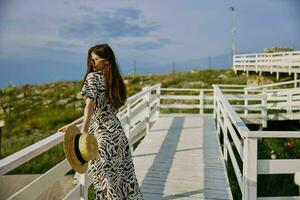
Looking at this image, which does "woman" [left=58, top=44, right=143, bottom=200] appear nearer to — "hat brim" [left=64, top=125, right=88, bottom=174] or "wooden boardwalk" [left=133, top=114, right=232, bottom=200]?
"hat brim" [left=64, top=125, right=88, bottom=174]

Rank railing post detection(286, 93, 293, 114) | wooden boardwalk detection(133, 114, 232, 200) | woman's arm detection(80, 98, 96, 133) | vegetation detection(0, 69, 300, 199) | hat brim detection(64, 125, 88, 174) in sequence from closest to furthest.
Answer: hat brim detection(64, 125, 88, 174), woman's arm detection(80, 98, 96, 133), wooden boardwalk detection(133, 114, 232, 200), vegetation detection(0, 69, 300, 199), railing post detection(286, 93, 293, 114)

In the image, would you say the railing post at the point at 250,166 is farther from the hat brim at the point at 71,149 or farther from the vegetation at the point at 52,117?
the vegetation at the point at 52,117

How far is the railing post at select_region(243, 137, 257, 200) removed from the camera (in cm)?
334

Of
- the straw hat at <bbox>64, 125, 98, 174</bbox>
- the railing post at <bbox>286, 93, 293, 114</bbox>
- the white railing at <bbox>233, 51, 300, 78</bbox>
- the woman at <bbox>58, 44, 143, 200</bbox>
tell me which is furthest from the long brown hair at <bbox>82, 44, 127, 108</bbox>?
the white railing at <bbox>233, 51, 300, 78</bbox>

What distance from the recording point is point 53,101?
26.0 m

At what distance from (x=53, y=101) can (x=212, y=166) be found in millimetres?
21053

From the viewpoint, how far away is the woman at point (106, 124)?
11.0 feet

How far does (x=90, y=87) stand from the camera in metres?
3.33

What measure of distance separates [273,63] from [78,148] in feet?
73.0

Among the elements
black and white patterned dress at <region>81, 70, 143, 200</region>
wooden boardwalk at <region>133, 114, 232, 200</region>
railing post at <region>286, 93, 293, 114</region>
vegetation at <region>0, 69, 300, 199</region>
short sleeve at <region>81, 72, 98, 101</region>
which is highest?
short sleeve at <region>81, 72, 98, 101</region>

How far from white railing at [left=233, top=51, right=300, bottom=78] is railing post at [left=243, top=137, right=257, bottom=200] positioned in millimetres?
17264

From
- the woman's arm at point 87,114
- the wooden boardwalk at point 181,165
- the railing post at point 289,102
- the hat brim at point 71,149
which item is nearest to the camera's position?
the hat brim at point 71,149

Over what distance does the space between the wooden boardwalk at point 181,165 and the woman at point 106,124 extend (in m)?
1.13

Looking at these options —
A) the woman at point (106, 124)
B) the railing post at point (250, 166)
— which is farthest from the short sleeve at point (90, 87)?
the railing post at point (250, 166)
